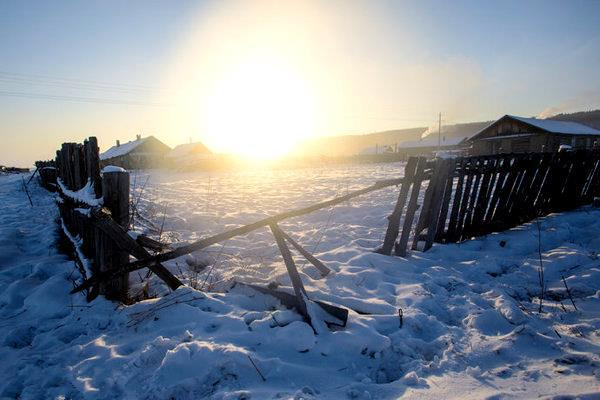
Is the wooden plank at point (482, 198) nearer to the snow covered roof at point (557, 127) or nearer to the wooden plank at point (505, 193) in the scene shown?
the wooden plank at point (505, 193)

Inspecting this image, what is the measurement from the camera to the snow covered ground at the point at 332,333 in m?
2.09

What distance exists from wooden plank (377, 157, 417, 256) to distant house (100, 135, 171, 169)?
41.1 m

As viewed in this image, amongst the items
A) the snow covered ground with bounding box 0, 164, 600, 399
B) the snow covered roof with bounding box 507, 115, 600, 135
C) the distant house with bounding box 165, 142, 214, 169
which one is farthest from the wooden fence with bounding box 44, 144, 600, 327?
the distant house with bounding box 165, 142, 214, 169

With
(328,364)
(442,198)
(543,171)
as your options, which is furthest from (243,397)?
(543,171)

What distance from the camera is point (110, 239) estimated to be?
10.2 ft

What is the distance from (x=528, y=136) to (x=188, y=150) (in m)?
36.3

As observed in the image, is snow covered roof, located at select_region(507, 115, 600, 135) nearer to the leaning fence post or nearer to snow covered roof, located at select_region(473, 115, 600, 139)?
snow covered roof, located at select_region(473, 115, 600, 139)

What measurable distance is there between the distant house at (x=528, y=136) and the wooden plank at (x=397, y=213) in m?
28.1

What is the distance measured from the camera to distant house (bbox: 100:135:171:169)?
40156mm

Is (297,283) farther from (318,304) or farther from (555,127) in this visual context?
(555,127)

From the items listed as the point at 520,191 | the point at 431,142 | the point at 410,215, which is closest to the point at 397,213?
the point at 410,215

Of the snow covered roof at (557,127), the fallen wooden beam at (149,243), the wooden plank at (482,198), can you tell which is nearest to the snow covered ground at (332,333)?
the fallen wooden beam at (149,243)

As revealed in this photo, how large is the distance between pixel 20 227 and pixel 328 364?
23.2ft

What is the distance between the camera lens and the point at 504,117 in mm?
29406
